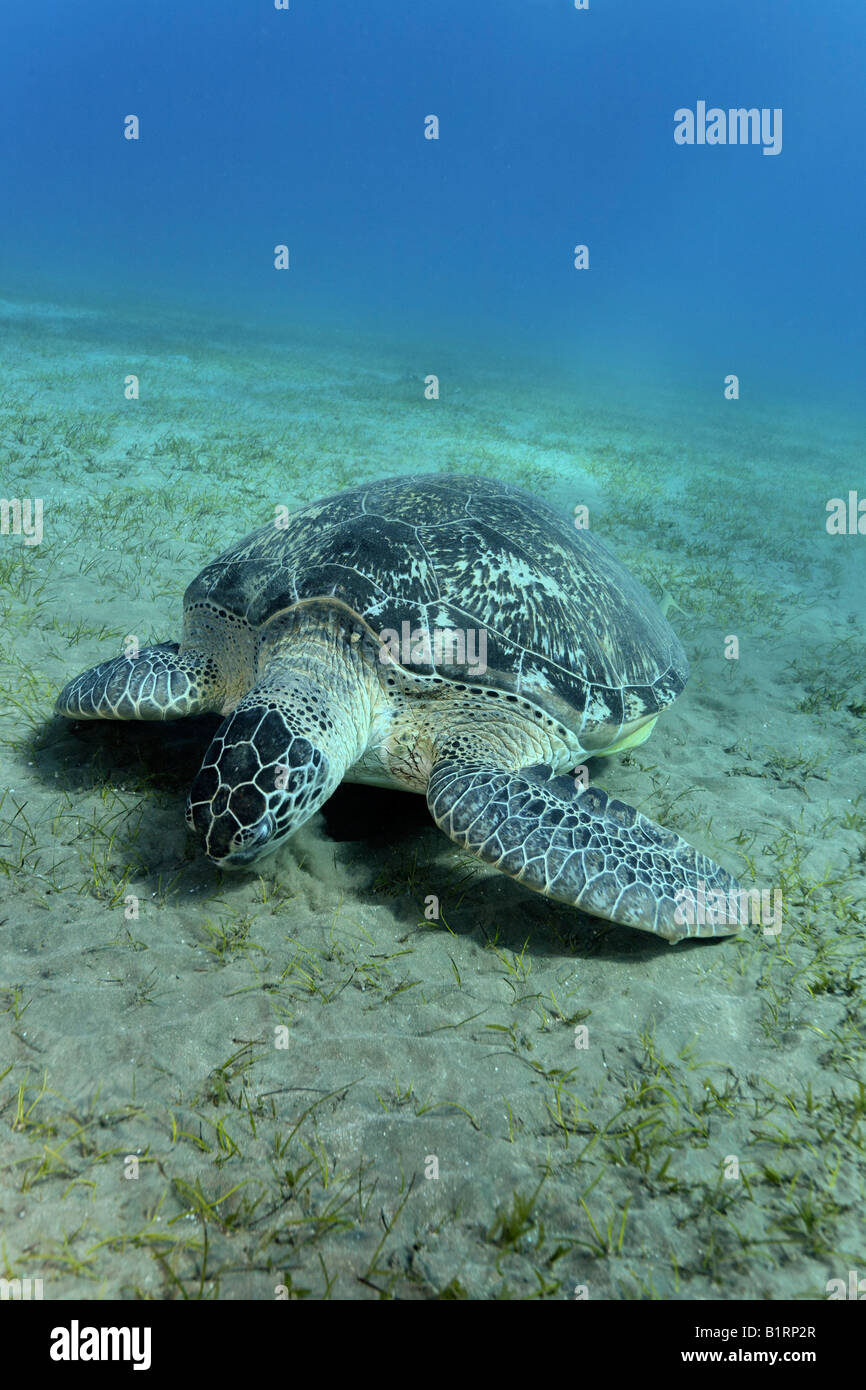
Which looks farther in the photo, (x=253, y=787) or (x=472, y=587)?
(x=472, y=587)

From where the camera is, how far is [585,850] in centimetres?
297

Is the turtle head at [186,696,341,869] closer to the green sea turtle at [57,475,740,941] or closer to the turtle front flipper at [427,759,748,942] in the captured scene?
the green sea turtle at [57,475,740,941]

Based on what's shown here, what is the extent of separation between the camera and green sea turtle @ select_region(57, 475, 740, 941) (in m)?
2.88

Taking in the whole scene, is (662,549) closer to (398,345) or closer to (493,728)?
(493,728)

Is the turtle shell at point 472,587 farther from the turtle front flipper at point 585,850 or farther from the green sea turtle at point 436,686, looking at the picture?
the turtle front flipper at point 585,850

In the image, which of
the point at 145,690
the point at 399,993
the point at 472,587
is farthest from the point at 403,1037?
the point at 145,690

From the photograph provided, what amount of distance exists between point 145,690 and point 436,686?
1634 millimetres

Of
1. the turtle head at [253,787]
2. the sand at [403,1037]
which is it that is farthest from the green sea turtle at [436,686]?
the sand at [403,1037]

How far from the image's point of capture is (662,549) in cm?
977

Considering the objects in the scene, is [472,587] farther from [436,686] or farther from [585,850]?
[585,850]

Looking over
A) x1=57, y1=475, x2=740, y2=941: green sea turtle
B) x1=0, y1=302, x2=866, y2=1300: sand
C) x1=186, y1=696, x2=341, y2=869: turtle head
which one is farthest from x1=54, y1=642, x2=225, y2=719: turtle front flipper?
x1=186, y1=696, x2=341, y2=869: turtle head

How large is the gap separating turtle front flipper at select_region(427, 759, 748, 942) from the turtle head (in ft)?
2.20
